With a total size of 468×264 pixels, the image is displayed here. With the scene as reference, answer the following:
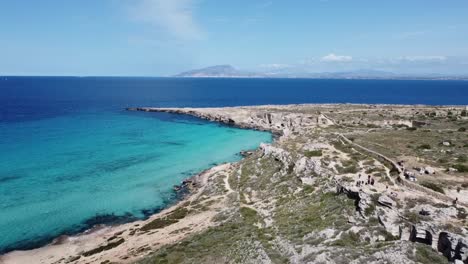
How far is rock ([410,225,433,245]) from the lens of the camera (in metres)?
30.3

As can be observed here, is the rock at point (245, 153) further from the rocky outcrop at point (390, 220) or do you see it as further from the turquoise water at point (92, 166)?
the rocky outcrop at point (390, 220)

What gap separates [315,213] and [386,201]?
25.9 ft

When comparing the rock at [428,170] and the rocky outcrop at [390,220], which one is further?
the rock at [428,170]

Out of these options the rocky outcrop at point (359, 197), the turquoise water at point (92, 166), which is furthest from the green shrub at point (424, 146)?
the turquoise water at point (92, 166)

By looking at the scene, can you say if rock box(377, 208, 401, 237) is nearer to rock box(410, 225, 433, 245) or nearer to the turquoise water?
rock box(410, 225, 433, 245)

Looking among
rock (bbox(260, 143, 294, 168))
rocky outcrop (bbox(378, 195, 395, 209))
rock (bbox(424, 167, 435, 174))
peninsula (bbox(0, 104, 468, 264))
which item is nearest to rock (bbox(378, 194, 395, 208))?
rocky outcrop (bbox(378, 195, 395, 209))

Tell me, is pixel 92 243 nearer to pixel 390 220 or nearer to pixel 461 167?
pixel 390 220

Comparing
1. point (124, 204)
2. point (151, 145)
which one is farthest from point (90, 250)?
point (151, 145)

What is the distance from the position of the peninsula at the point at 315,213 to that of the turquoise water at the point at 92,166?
16.3 ft

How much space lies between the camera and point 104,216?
5347 centimetres

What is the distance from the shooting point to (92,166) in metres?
75.6

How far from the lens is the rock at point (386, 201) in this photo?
36469mm

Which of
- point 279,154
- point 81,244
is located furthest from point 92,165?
point 279,154

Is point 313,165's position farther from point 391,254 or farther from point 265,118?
point 265,118
